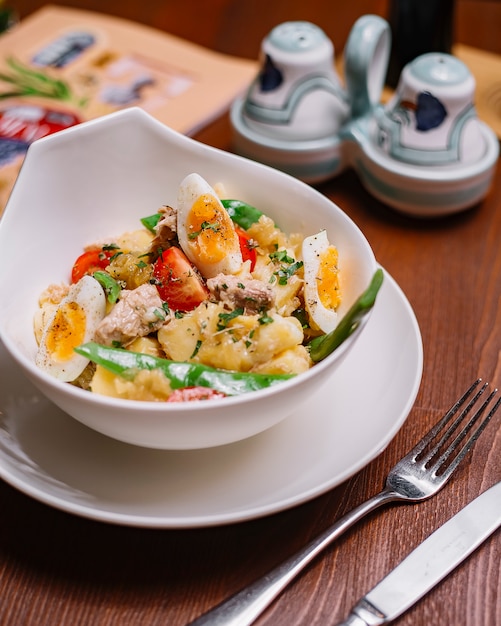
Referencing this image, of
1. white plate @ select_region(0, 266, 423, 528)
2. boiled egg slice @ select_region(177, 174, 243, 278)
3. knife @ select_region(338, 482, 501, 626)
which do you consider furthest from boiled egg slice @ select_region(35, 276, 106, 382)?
knife @ select_region(338, 482, 501, 626)

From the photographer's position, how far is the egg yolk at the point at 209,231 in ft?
5.09

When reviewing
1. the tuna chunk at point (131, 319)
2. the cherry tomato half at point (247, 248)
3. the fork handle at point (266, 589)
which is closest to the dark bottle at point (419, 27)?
the cherry tomato half at point (247, 248)

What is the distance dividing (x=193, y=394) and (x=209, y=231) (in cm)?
44

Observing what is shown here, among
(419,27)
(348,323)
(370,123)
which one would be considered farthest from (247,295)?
(419,27)

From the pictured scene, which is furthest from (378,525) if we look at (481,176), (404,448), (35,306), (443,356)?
(481,176)

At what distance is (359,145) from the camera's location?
2363mm

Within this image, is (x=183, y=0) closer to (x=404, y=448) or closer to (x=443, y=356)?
(x=443, y=356)

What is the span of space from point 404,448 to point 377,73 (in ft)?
4.93

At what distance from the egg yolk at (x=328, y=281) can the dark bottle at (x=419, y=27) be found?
1.67 meters

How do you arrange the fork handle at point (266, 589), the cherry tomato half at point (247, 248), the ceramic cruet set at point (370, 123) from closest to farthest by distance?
the fork handle at point (266, 589), the cherry tomato half at point (247, 248), the ceramic cruet set at point (370, 123)

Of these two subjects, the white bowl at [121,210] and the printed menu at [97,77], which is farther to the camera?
the printed menu at [97,77]

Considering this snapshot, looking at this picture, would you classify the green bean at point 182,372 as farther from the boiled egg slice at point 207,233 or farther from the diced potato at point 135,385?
the boiled egg slice at point 207,233

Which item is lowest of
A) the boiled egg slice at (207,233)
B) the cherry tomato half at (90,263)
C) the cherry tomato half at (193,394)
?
the cherry tomato half at (90,263)

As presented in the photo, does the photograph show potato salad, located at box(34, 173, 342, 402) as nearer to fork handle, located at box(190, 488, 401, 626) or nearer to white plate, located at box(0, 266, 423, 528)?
white plate, located at box(0, 266, 423, 528)
